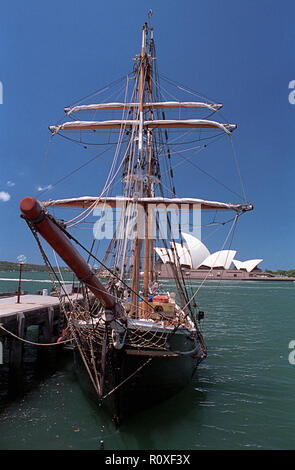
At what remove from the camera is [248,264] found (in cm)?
11719

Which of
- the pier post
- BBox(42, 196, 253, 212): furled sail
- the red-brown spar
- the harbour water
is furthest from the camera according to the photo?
BBox(42, 196, 253, 212): furled sail

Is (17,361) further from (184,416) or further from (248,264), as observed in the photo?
(248,264)

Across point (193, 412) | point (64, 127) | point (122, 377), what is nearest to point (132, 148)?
point (64, 127)

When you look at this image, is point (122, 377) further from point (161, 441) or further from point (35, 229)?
point (35, 229)

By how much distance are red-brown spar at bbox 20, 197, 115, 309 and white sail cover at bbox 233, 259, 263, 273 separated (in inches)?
4590

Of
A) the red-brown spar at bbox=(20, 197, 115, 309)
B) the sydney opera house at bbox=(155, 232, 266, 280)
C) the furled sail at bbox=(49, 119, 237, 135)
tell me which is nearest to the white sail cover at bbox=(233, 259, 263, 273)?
the sydney opera house at bbox=(155, 232, 266, 280)

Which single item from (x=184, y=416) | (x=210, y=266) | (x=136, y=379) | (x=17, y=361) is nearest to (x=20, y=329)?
(x=17, y=361)

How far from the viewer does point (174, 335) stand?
8.55 m

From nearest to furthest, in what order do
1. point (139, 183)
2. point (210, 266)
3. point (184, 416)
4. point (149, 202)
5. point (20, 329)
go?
point (184, 416) < point (20, 329) < point (149, 202) < point (139, 183) < point (210, 266)

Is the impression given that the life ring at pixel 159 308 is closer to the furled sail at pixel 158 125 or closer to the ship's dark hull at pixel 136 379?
the ship's dark hull at pixel 136 379

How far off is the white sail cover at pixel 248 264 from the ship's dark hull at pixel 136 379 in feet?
375

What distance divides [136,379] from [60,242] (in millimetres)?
4643

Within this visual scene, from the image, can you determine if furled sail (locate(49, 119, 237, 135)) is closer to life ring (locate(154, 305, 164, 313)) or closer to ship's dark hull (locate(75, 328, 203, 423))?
life ring (locate(154, 305, 164, 313))

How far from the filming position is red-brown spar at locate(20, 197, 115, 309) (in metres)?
5.07
